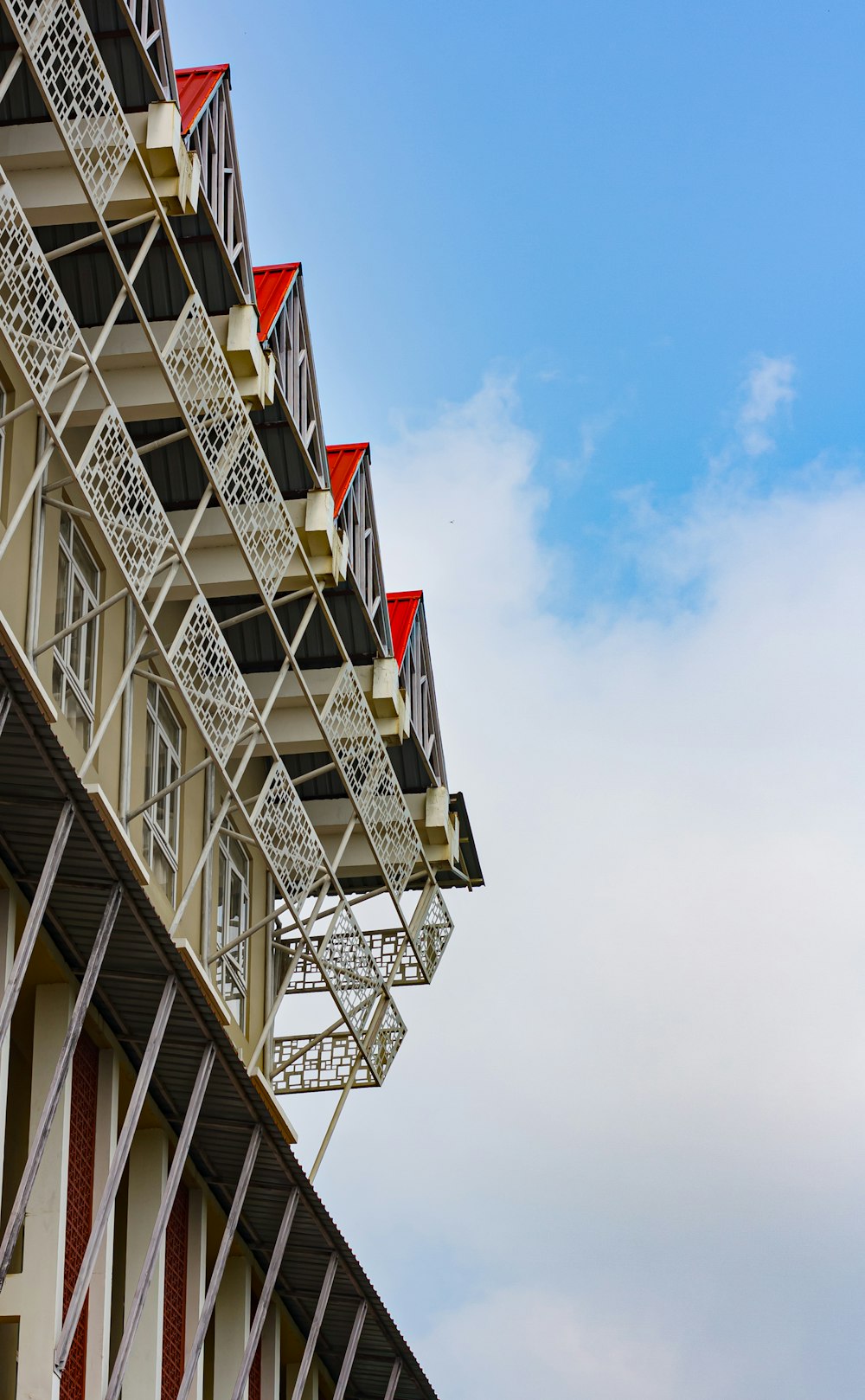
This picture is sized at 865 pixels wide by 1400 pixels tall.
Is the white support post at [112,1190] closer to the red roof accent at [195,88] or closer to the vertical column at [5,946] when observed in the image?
the vertical column at [5,946]

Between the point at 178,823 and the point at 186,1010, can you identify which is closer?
the point at 186,1010

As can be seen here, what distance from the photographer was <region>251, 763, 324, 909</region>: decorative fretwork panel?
28.0m

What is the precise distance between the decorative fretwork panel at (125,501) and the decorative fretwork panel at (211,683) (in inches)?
51.9

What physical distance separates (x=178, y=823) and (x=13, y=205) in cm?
1018

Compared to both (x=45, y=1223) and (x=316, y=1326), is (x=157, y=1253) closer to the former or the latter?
(x=45, y=1223)

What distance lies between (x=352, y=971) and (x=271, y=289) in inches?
406

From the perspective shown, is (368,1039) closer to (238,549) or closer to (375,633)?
(375,633)

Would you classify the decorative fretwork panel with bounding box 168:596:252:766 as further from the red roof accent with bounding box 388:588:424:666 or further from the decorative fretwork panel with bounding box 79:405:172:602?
the red roof accent with bounding box 388:588:424:666

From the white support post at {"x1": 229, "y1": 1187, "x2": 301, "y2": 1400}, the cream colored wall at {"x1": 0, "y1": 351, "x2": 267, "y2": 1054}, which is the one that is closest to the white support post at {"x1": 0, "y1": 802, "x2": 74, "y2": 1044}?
the cream colored wall at {"x1": 0, "y1": 351, "x2": 267, "y2": 1054}

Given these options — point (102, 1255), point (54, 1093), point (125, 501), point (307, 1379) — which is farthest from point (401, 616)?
point (54, 1093)

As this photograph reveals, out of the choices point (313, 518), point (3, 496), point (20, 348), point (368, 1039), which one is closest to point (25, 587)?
point (3, 496)

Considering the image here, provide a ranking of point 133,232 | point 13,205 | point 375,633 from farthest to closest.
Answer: point 375,633
point 133,232
point 13,205

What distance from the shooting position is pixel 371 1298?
31.0m

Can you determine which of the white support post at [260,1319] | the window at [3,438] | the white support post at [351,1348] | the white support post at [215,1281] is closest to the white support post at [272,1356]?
the white support post at [351,1348]
